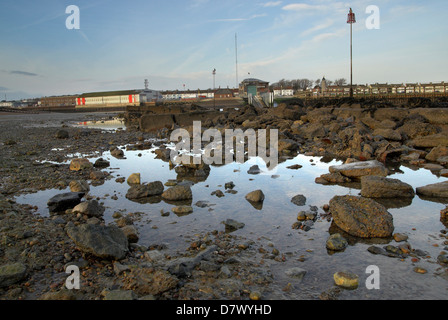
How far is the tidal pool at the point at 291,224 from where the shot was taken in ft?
10.9

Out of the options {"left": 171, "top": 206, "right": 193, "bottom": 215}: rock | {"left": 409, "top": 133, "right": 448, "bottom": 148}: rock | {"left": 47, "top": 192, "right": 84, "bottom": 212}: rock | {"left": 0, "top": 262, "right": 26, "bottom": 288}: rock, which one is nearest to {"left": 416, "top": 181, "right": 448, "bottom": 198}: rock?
{"left": 171, "top": 206, "right": 193, "bottom": 215}: rock

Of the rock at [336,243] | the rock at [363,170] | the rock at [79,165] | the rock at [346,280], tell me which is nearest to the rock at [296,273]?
the rock at [346,280]

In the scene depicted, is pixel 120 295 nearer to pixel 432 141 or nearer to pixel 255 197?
pixel 255 197

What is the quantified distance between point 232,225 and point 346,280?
2.01m

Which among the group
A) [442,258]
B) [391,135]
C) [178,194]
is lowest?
[442,258]

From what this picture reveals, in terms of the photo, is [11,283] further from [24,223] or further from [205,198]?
[205,198]

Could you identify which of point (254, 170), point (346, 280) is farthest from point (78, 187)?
point (346, 280)

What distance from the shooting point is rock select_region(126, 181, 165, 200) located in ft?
21.3

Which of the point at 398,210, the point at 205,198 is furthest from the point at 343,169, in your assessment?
the point at 205,198

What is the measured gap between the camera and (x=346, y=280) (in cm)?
327

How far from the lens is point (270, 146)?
12789 millimetres

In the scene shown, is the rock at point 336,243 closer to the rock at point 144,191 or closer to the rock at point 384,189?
the rock at point 384,189

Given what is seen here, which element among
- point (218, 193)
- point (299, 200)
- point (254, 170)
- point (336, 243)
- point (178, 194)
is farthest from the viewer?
point (254, 170)

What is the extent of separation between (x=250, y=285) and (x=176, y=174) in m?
5.77
